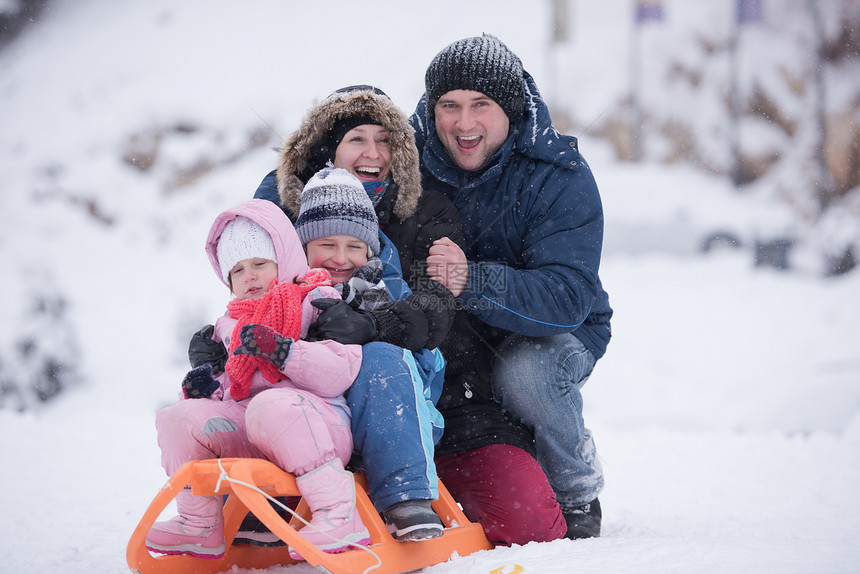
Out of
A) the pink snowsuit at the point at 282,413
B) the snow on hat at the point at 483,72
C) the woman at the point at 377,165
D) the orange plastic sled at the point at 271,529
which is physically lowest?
the orange plastic sled at the point at 271,529

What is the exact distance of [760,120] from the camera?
56.9 feet

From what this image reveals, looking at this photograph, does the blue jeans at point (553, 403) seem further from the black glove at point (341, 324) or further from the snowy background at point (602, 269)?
the black glove at point (341, 324)

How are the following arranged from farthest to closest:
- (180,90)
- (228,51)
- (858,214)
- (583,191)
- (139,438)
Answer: (228,51), (180,90), (858,214), (139,438), (583,191)

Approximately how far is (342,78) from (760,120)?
9.34 meters

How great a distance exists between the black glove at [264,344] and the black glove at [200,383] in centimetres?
25

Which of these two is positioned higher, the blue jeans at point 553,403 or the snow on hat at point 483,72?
the snow on hat at point 483,72

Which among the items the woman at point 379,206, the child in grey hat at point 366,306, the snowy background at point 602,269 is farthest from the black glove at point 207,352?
the snowy background at point 602,269

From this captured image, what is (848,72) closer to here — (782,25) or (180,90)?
(782,25)

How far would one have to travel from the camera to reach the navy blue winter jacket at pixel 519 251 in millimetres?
2266

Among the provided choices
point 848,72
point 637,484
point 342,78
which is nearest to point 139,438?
point 637,484

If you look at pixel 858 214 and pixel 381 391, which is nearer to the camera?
pixel 381 391

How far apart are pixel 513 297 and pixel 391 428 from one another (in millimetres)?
648

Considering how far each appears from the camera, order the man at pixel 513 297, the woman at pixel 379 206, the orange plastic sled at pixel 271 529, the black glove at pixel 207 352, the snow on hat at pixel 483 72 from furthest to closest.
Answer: the snow on hat at pixel 483 72, the man at pixel 513 297, the black glove at pixel 207 352, the woman at pixel 379 206, the orange plastic sled at pixel 271 529

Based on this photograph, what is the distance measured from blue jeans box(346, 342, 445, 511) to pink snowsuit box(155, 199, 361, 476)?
0.03 meters
